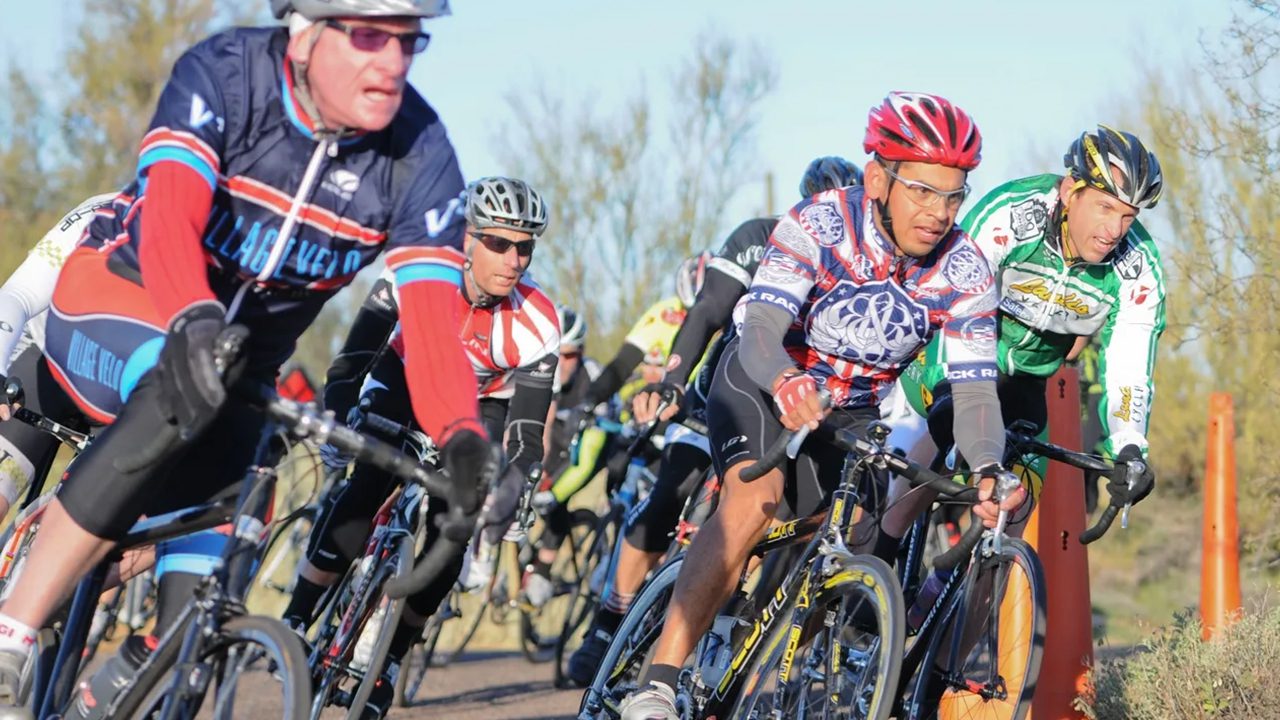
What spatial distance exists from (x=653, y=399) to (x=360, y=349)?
4.95ft

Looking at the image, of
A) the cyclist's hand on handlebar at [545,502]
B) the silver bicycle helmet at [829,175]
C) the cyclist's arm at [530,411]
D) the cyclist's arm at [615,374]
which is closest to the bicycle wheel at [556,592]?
the cyclist's hand on handlebar at [545,502]

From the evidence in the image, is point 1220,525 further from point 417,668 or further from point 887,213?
point 417,668

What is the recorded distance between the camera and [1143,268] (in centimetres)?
662

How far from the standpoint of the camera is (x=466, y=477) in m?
3.87

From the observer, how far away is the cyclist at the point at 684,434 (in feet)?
26.1

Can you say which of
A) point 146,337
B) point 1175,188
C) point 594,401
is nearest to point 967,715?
point 146,337

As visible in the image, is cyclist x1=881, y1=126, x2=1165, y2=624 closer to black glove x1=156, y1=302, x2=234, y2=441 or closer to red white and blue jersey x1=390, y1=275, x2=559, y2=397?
red white and blue jersey x1=390, y1=275, x2=559, y2=397

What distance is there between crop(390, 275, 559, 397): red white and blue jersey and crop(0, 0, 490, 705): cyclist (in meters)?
2.27

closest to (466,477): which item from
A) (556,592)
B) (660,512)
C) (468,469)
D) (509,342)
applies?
(468,469)

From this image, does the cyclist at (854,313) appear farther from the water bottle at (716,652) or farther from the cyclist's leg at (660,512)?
the cyclist's leg at (660,512)

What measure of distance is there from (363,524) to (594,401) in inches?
174

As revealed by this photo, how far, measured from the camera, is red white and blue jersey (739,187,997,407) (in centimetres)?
565

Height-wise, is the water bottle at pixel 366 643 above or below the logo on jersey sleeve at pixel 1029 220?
below

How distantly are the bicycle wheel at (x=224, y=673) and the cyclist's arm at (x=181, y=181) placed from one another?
78cm
